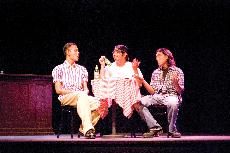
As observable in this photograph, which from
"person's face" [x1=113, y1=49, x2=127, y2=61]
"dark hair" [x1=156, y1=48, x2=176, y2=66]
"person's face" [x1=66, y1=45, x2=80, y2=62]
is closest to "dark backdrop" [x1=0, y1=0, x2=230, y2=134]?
"dark hair" [x1=156, y1=48, x2=176, y2=66]

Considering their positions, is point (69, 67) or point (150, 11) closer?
point (69, 67)

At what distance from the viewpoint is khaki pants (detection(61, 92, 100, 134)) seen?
598cm

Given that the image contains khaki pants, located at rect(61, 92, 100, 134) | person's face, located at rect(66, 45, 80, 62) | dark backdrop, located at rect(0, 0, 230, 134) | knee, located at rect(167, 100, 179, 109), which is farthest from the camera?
dark backdrop, located at rect(0, 0, 230, 134)

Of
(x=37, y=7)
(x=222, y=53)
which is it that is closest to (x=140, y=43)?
(x=222, y=53)

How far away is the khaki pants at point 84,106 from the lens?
19.6 feet

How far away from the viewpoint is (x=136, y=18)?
8.76m

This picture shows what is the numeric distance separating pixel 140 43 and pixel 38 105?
244cm

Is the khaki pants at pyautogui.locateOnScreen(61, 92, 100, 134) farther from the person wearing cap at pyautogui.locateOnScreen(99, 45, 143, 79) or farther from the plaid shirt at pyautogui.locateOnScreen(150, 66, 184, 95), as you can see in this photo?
the plaid shirt at pyautogui.locateOnScreen(150, 66, 184, 95)

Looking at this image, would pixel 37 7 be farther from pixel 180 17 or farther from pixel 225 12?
pixel 225 12

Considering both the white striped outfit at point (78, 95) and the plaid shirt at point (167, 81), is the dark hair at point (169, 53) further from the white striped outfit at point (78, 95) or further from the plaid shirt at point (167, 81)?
the white striped outfit at point (78, 95)

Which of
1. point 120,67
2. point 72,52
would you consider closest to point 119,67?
point 120,67

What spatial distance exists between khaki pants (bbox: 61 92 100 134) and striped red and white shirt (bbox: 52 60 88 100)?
259 millimetres

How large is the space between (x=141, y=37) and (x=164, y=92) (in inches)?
92.8

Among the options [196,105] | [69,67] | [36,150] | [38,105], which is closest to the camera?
[36,150]
